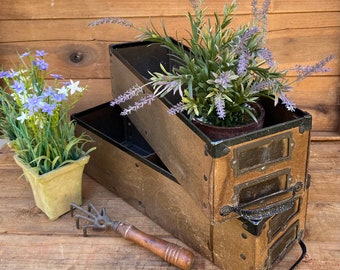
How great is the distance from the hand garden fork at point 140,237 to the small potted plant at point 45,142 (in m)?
0.05

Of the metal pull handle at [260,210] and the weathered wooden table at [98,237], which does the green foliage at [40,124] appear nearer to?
the weathered wooden table at [98,237]

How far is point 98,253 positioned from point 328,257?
46 centimetres

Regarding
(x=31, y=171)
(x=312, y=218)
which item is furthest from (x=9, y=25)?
(x=312, y=218)

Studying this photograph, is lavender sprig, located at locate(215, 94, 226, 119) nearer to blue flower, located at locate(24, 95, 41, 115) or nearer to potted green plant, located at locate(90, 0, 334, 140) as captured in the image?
potted green plant, located at locate(90, 0, 334, 140)

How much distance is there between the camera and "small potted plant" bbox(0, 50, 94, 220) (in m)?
0.92

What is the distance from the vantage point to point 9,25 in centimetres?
127

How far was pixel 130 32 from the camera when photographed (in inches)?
49.6

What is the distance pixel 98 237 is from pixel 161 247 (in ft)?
0.54

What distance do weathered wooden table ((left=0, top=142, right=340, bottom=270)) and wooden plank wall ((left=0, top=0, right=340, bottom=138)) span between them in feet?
0.96

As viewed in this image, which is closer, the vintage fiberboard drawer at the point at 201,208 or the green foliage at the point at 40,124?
the vintage fiberboard drawer at the point at 201,208

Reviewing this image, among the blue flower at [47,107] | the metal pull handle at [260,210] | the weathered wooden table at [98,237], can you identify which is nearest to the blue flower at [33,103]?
the blue flower at [47,107]

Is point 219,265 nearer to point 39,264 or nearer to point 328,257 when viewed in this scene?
point 328,257

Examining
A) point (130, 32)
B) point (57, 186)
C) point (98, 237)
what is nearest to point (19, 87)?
point (57, 186)

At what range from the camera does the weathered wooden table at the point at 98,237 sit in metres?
0.87
